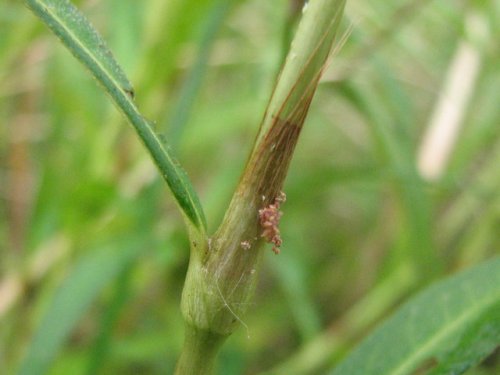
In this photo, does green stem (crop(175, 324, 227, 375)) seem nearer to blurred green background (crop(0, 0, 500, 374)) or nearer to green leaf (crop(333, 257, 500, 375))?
green leaf (crop(333, 257, 500, 375))

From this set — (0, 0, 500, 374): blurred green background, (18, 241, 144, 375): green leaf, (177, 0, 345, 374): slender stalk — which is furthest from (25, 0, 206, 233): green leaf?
(18, 241, 144, 375): green leaf

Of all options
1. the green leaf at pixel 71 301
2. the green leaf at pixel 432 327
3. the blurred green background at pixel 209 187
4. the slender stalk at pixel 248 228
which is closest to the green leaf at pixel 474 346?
the green leaf at pixel 432 327

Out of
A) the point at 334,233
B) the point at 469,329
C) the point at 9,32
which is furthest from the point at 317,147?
the point at 469,329

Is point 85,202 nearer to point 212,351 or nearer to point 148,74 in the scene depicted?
point 148,74

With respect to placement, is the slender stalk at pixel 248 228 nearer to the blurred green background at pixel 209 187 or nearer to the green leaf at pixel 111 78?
the green leaf at pixel 111 78

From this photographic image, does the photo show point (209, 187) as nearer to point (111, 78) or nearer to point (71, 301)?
point (71, 301)

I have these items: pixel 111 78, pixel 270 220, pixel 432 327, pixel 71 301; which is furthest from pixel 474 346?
pixel 71 301
